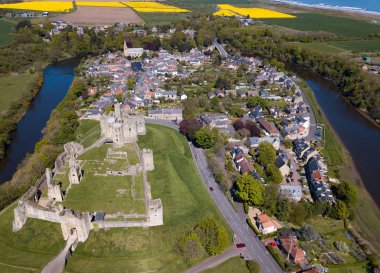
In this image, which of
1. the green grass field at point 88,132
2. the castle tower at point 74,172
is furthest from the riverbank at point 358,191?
the green grass field at point 88,132

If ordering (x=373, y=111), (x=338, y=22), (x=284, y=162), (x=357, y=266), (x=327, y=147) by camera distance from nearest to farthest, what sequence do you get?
(x=357, y=266) → (x=284, y=162) → (x=327, y=147) → (x=373, y=111) → (x=338, y=22)

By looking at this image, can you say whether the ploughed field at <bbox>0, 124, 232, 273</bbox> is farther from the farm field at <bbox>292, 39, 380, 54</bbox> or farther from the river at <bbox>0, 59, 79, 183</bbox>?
the farm field at <bbox>292, 39, 380, 54</bbox>

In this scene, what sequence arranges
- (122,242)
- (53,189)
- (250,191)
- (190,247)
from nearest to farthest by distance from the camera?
(190,247), (122,242), (53,189), (250,191)

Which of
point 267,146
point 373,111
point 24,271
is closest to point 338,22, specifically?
point 373,111

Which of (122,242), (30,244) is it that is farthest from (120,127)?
(30,244)

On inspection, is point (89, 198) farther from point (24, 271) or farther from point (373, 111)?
point (373, 111)

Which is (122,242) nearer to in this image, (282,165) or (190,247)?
(190,247)
